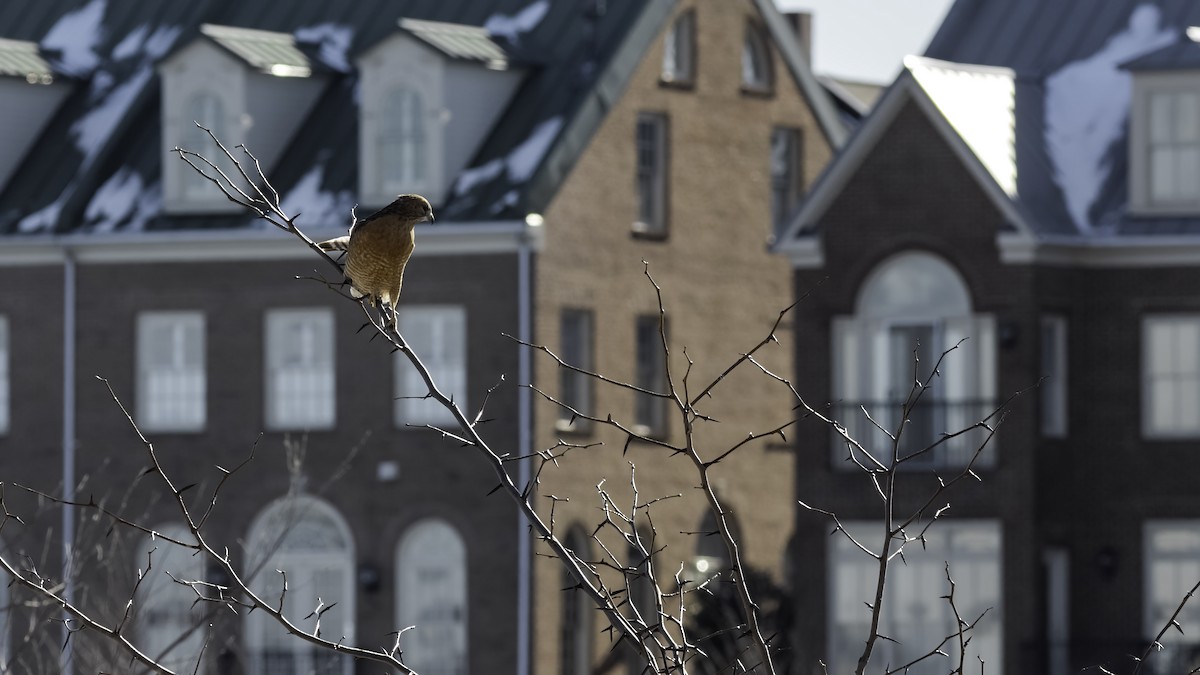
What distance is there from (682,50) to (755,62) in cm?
189

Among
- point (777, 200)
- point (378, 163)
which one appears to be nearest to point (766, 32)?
point (777, 200)

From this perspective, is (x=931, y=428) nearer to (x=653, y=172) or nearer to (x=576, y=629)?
(x=576, y=629)

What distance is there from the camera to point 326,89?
3922 centimetres

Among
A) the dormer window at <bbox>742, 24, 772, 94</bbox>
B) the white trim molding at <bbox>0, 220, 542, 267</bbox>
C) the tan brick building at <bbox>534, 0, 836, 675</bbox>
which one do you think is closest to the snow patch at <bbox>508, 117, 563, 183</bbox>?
the tan brick building at <bbox>534, 0, 836, 675</bbox>

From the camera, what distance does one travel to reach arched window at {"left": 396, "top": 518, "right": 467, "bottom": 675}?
36.9 m

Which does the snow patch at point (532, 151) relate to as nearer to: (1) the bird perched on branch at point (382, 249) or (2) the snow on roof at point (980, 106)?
(2) the snow on roof at point (980, 106)

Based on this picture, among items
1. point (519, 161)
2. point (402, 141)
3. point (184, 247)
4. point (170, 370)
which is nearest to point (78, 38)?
point (184, 247)

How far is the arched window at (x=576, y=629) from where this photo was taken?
37094 millimetres

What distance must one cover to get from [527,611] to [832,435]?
17.2ft

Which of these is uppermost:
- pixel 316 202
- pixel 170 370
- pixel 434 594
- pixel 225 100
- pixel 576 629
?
pixel 225 100

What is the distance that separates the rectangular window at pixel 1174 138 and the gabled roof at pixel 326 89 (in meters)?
7.96

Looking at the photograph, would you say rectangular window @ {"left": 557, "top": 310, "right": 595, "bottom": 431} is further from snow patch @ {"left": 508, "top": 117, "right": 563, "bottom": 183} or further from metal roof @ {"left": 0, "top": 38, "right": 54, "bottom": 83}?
metal roof @ {"left": 0, "top": 38, "right": 54, "bottom": 83}

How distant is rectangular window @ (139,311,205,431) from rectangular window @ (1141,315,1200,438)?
511 inches

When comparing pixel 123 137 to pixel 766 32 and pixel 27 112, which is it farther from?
pixel 766 32
